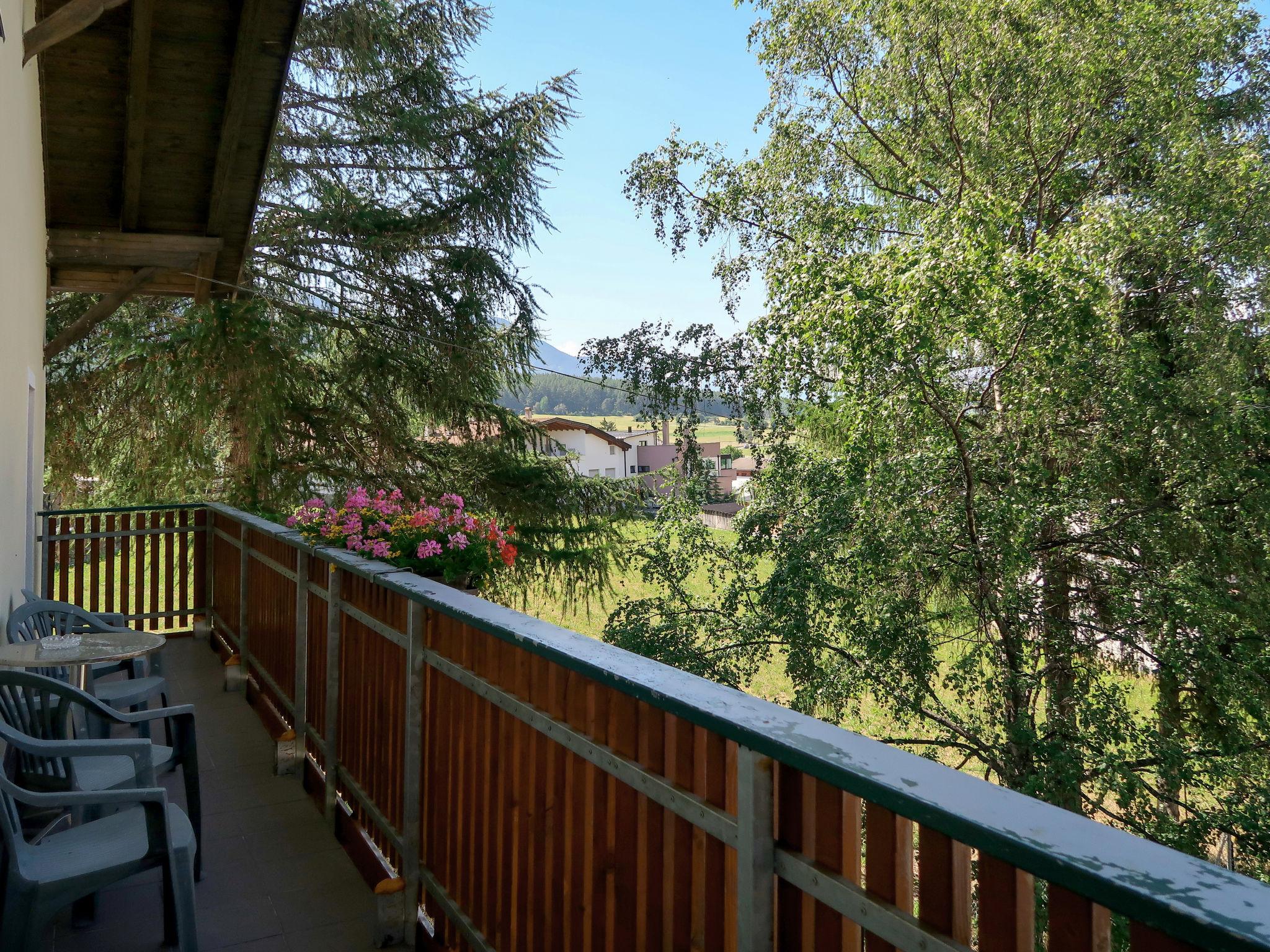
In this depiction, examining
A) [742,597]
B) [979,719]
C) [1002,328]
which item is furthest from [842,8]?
[979,719]

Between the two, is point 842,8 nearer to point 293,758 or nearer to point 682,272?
point 682,272

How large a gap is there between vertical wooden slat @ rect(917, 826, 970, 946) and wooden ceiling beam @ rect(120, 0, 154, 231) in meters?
4.99

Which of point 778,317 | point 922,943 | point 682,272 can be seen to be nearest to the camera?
point 922,943

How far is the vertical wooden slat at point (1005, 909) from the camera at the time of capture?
95 cm

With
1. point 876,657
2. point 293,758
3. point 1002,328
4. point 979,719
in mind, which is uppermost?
point 1002,328

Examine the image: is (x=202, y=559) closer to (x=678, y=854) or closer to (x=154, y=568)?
(x=154, y=568)

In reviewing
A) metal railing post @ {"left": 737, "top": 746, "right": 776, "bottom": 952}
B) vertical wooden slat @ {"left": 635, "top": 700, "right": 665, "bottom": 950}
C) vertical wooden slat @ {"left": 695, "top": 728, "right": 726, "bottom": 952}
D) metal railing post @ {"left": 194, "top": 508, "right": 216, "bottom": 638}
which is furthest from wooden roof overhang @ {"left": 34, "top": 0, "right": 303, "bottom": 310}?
metal railing post @ {"left": 737, "top": 746, "right": 776, "bottom": 952}

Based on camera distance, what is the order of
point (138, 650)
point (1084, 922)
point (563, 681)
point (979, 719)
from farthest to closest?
point (979, 719) → point (138, 650) → point (563, 681) → point (1084, 922)

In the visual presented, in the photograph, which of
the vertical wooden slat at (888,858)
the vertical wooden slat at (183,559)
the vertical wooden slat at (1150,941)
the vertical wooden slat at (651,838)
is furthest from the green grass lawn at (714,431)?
the vertical wooden slat at (1150,941)

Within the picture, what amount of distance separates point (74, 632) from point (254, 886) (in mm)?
2190

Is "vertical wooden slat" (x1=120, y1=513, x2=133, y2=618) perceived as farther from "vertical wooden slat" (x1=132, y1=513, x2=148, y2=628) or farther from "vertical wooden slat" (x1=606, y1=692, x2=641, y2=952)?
"vertical wooden slat" (x1=606, y1=692, x2=641, y2=952)

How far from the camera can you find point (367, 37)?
11.5m

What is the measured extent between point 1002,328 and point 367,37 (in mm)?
8833

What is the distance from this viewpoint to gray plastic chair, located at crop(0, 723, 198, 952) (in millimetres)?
2072
